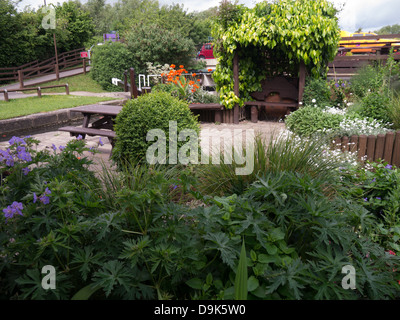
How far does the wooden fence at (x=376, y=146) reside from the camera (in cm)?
457

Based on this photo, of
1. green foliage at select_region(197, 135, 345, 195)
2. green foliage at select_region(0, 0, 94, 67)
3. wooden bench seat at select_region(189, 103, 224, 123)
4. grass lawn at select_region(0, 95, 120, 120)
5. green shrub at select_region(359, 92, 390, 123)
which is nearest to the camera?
green foliage at select_region(197, 135, 345, 195)

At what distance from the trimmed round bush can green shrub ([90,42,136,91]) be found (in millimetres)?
13543

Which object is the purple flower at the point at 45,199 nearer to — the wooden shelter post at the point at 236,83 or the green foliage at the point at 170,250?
A: the green foliage at the point at 170,250

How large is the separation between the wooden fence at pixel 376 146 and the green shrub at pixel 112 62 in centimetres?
1404

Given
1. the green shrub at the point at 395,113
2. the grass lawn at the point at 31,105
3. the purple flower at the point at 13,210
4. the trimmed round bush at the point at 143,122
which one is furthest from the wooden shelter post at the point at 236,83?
the purple flower at the point at 13,210

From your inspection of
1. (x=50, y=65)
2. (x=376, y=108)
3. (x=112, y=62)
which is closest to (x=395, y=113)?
(x=376, y=108)

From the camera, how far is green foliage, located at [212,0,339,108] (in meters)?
6.90

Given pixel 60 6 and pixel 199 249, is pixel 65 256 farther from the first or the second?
pixel 60 6

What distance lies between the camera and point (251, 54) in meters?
8.15

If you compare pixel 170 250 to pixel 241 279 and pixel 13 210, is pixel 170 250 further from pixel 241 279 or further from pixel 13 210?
pixel 13 210

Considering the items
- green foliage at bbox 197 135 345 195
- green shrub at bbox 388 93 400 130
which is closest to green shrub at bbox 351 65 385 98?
green shrub at bbox 388 93 400 130

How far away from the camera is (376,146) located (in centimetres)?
463

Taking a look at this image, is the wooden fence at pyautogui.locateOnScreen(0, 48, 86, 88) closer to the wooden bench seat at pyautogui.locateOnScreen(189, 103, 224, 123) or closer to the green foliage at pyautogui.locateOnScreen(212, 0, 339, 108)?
the wooden bench seat at pyautogui.locateOnScreen(189, 103, 224, 123)
